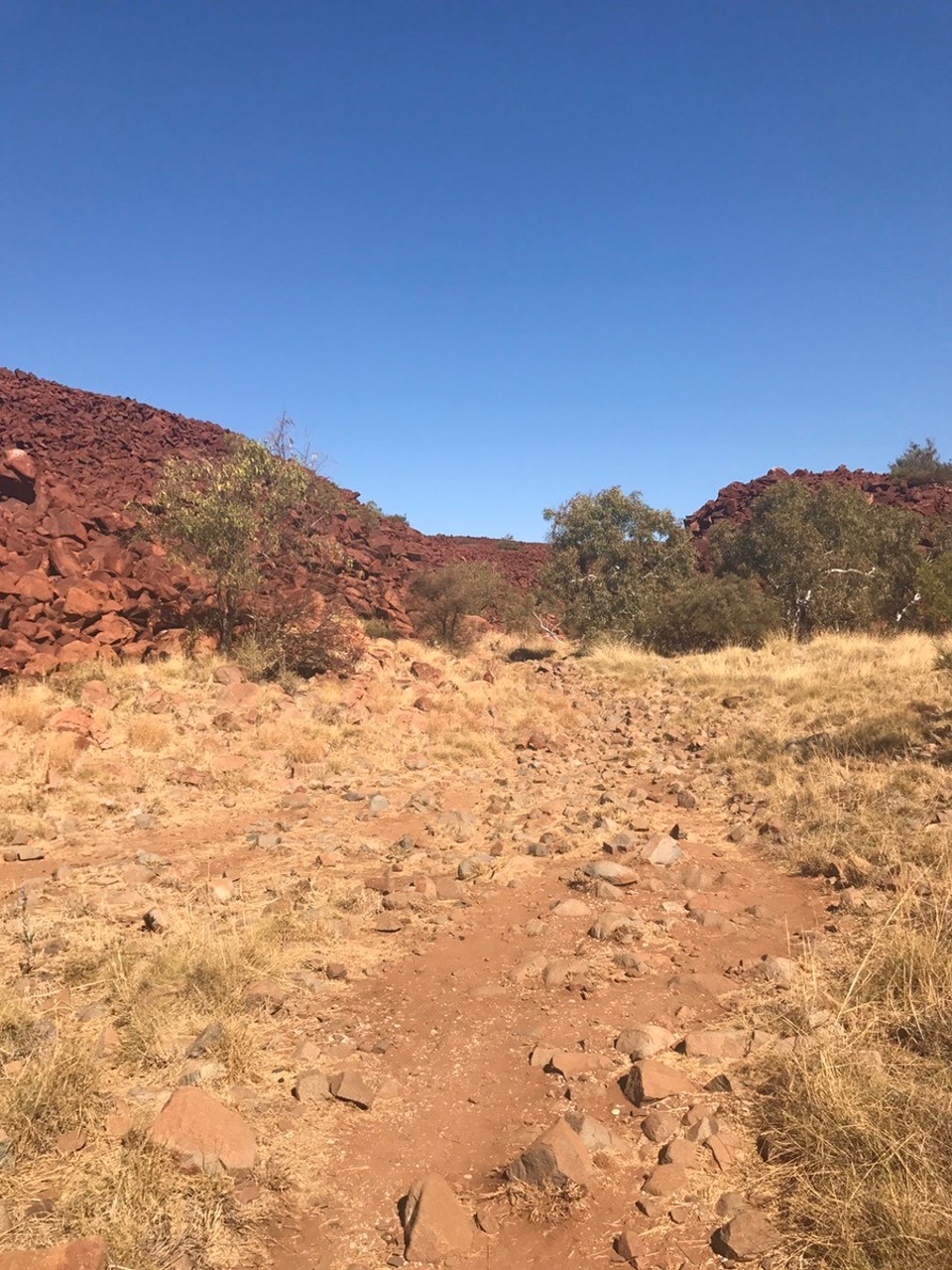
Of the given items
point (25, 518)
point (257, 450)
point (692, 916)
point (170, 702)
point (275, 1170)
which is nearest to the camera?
point (275, 1170)

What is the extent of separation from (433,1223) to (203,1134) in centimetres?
108

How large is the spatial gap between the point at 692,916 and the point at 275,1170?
356 centimetres

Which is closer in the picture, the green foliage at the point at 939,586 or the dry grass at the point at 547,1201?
the dry grass at the point at 547,1201

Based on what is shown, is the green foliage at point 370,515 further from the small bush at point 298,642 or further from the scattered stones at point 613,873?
the scattered stones at point 613,873

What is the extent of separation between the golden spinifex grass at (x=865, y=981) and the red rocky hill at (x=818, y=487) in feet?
94.3

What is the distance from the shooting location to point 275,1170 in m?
3.20

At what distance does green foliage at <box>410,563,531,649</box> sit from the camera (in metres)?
22.4

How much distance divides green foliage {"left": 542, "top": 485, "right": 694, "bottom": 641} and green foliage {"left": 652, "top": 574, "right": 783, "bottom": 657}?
105cm

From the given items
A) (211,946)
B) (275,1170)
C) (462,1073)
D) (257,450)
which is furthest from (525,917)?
(257,450)

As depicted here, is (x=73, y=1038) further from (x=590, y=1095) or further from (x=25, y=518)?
(x=25, y=518)

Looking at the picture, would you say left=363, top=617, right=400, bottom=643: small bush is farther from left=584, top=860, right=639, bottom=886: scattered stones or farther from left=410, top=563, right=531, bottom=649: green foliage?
left=584, top=860, right=639, bottom=886: scattered stones

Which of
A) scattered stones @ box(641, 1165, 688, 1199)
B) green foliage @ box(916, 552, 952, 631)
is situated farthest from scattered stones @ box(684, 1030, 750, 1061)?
green foliage @ box(916, 552, 952, 631)

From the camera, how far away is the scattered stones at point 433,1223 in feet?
9.20

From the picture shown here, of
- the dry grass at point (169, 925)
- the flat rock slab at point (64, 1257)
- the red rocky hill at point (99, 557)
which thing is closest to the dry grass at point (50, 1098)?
the dry grass at point (169, 925)
